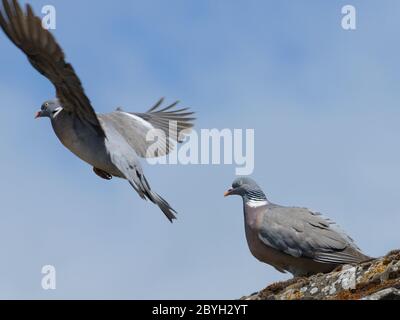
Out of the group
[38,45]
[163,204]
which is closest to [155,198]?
[163,204]

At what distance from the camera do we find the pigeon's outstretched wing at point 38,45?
1466cm

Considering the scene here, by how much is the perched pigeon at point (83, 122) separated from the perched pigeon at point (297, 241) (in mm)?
1526

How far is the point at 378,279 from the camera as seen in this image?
13977 mm

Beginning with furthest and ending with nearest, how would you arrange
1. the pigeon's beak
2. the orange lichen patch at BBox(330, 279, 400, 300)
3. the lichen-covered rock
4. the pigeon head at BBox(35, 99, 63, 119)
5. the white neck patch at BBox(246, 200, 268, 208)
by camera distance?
the pigeon's beak < the white neck patch at BBox(246, 200, 268, 208) < the pigeon head at BBox(35, 99, 63, 119) < the lichen-covered rock < the orange lichen patch at BBox(330, 279, 400, 300)

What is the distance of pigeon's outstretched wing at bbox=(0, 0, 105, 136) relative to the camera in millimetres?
14656

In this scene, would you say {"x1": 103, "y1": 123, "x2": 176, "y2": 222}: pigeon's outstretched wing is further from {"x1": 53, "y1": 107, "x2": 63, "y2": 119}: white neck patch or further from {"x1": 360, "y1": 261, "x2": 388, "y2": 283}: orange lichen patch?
{"x1": 360, "y1": 261, "x2": 388, "y2": 283}: orange lichen patch

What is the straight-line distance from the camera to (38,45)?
14.8m

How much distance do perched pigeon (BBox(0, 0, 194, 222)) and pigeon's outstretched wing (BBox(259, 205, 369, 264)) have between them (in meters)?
1.59

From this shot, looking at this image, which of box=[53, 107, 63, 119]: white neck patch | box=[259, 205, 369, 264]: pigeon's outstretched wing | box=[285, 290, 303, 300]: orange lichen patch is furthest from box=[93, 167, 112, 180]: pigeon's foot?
box=[285, 290, 303, 300]: orange lichen patch
